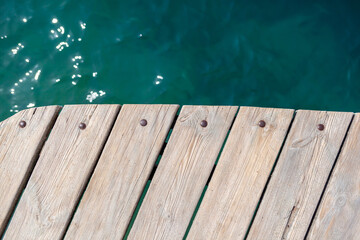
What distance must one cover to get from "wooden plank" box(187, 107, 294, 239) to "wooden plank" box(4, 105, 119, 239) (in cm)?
75

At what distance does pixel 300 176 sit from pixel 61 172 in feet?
4.77

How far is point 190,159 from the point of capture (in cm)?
265

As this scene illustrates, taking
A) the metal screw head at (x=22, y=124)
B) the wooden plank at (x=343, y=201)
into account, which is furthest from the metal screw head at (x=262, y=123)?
the metal screw head at (x=22, y=124)

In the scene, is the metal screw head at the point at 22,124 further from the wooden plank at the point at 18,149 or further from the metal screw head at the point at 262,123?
the metal screw head at the point at 262,123

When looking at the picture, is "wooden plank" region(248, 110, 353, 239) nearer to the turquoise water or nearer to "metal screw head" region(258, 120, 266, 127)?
"metal screw head" region(258, 120, 266, 127)

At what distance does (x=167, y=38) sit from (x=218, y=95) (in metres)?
0.77

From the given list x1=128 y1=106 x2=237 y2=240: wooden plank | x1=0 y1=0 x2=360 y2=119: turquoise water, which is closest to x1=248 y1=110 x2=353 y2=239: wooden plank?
x1=128 y1=106 x2=237 y2=240: wooden plank

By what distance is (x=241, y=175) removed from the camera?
261 centimetres

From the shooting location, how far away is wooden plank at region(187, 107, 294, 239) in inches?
101

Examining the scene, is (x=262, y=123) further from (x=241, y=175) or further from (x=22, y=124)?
(x=22, y=124)

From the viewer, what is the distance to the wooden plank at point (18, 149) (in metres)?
2.73

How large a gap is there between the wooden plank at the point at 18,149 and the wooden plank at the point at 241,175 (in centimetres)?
Answer: 110

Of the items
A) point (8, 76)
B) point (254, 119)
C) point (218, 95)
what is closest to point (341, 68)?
point (218, 95)

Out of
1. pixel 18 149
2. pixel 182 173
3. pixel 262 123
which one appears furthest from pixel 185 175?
pixel 18 149
